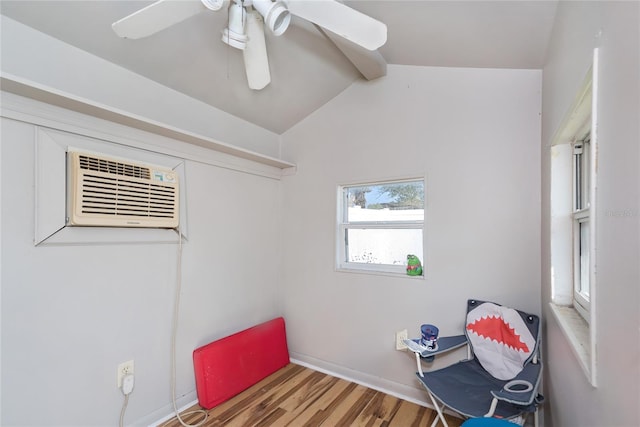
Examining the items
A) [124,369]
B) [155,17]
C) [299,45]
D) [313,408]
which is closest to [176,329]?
[124,369]

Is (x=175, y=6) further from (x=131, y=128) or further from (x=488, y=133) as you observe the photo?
(x=488, y=133)

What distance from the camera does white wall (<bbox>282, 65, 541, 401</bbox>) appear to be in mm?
1965

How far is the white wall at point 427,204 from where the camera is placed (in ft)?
6.45

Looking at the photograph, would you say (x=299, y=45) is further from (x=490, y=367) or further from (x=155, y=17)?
(x=490, y=367)

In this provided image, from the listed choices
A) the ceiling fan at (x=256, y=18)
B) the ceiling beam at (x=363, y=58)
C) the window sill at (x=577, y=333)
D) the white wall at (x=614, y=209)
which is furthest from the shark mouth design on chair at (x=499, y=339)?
the ceiling beam at (x=363, y=58)

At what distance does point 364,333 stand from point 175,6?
2476 millimetres

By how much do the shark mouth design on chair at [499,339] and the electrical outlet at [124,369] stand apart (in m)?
2.22

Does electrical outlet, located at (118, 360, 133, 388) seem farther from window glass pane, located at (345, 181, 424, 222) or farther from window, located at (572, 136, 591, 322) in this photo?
window, located at (572, 136, 591, 322)

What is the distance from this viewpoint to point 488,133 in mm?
2059

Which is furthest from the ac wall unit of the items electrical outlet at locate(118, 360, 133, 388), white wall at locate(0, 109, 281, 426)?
electrical outlet at locate(118, 360, 133, 388)

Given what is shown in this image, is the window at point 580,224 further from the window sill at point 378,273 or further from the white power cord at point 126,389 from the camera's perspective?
the white power cord at point 126,389

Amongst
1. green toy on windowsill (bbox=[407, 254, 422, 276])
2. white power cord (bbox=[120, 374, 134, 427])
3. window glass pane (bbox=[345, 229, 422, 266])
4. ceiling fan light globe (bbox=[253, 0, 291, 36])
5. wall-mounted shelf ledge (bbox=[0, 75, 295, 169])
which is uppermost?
ceiling fan light globe (bbox=[253, 0, 291, 36])

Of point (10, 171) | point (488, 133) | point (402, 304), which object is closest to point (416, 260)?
point (402, 304)

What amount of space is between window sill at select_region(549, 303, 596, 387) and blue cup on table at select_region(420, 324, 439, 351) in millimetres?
765
